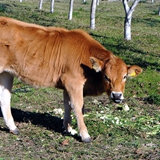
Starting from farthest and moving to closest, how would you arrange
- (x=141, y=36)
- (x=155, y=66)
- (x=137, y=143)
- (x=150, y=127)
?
(x=141, y=36)
(x=155, y=66)
(x=150, y=127)
(x=137, y=143)

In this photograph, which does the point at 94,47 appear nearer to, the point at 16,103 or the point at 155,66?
the point at 16,103

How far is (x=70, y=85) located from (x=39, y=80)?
0.67 m

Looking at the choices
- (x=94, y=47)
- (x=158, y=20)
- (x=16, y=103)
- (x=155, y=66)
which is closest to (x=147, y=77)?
(x=155, y=66)

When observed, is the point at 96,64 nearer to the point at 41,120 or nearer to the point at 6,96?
the point at 6,96

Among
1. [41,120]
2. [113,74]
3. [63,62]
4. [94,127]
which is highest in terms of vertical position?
[63,62]

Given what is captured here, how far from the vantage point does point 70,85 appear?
746cm

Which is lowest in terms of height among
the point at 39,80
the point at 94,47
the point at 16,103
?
the point at 16,103

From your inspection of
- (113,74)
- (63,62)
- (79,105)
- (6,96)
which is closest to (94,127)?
(79,105)

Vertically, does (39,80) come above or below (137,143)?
above

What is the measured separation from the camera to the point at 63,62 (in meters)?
7.61

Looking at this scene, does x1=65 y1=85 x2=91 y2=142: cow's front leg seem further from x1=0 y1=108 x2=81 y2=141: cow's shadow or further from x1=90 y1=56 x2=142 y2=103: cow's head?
x1=0 y1=108 x2=81 y2=141: cow's shadow

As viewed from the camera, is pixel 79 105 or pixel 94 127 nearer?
pixel 79 105

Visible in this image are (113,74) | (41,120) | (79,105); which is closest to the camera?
(113,74)

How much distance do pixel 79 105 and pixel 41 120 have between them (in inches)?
63.3
